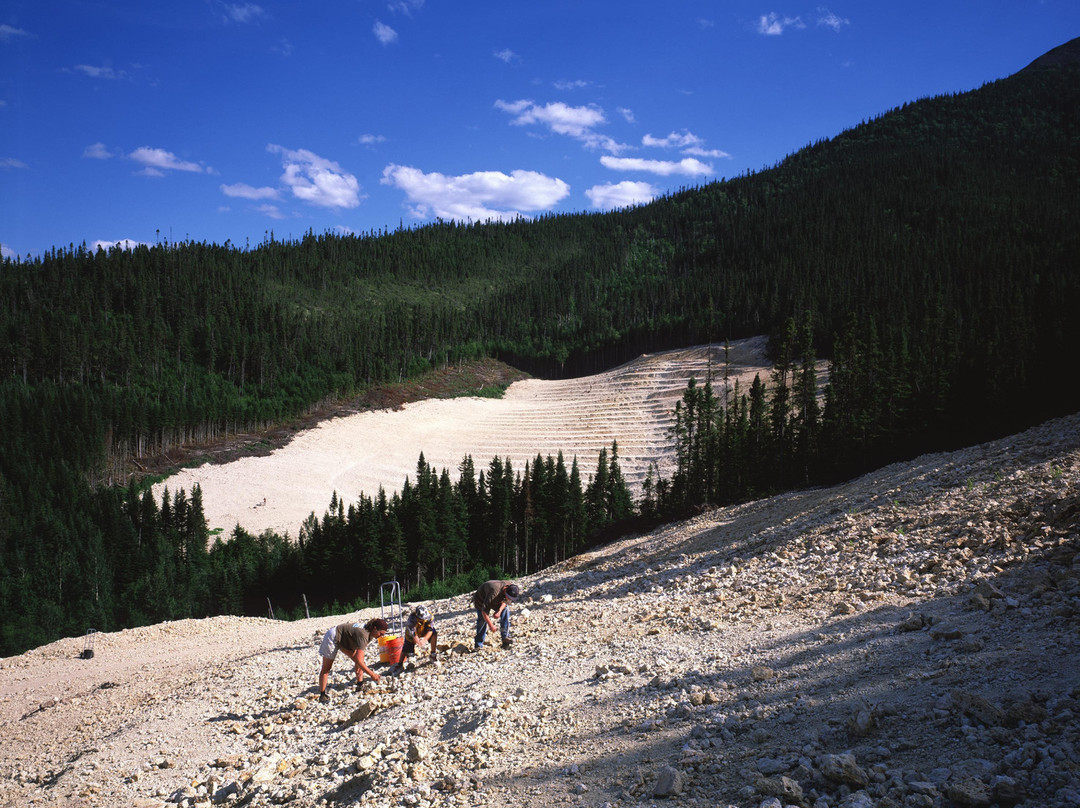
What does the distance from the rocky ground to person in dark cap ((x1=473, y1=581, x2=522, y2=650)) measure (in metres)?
0.40

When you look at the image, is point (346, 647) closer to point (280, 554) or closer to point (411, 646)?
point (411, 646)

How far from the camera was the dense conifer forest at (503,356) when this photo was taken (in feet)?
145

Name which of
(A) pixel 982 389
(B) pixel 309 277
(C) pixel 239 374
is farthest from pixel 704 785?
(B) pixel 309 277

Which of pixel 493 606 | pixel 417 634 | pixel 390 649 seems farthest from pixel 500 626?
pixel 390 649

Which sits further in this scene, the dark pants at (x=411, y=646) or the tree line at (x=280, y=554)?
the tree line at (x=280, y=554)

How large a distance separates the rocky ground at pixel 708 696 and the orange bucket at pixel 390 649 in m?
0.65

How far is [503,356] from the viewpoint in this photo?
139875mm

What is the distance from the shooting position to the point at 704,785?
585 centimetres

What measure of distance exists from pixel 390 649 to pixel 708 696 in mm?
7039

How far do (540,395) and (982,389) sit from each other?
3152 inches

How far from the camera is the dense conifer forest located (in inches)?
1737

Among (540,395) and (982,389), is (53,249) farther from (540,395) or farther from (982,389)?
(982,389)

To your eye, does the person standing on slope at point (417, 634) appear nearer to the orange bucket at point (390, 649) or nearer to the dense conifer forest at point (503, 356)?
the orange bucket at point (390, 649)

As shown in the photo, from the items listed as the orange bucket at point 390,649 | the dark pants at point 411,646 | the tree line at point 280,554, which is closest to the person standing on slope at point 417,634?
the dark pants at point 411,646
